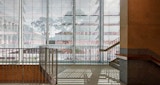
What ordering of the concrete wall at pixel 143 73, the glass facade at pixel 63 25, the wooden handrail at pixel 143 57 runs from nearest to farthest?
the wooden handrail at pixel 143 57 → the concrete wall at pixel 143 73 → the glass facade at pixel 63 25

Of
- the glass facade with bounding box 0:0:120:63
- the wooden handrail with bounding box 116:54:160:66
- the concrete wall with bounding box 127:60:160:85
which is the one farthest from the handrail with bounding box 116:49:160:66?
the glass facade with bounding box 0:0:120:63

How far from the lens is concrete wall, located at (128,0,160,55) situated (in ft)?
21.9

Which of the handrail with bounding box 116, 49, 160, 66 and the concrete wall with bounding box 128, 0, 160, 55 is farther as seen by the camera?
the concrete wall with bounding box 128, 0, 160, 55

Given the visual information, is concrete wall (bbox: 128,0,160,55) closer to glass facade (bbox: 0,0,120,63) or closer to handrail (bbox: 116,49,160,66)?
handrail (bbox: 116,49,160,66)

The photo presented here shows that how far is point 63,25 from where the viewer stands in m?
12.6

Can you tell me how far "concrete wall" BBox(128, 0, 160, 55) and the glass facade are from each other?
5865 millimetres

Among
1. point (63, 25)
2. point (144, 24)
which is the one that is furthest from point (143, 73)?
point (63, 25)

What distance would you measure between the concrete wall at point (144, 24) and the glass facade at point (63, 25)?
586cm

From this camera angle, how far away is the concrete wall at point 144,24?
6.68m

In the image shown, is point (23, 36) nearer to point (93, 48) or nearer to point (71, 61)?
point (71, 61)

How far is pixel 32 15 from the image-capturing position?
12.6 metres

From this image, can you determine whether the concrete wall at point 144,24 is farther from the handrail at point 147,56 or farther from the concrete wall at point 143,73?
the concrete wall at point 143,73

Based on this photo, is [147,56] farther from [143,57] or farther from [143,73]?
[143,73]

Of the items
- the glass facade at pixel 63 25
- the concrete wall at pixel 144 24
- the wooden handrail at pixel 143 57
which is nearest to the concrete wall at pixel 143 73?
the wooden handrail at pixel 143 57
